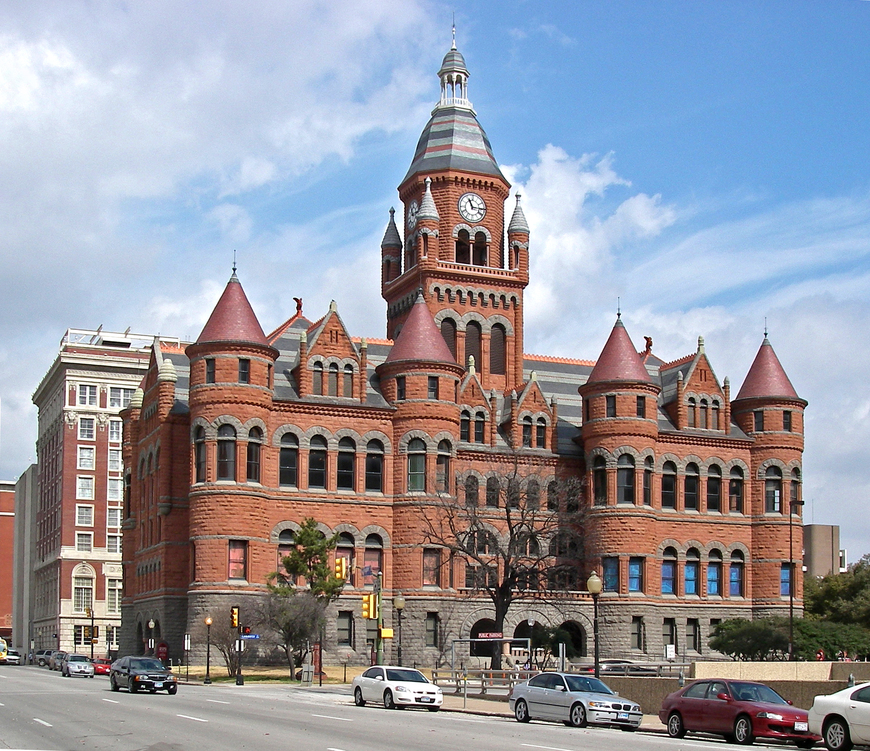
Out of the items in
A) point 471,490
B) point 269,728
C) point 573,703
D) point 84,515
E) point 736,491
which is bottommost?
point 573,703

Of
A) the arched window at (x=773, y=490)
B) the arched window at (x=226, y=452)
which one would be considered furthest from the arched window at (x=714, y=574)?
the arched window at (x=226, y=452)

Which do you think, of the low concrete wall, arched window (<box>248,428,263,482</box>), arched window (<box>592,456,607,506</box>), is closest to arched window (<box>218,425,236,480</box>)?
arched window (<box>248,428,263,482</box>)

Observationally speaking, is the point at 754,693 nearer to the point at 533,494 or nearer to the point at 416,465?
the point at 533,494

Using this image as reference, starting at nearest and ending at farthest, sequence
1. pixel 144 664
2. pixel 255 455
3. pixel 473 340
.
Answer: pixel 144 664 → pixel 255 455 → pixel 473 340

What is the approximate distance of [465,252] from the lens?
87.4 meters

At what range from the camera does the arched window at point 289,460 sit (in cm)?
7281

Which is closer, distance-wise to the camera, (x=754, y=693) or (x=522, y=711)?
(x=754, y=693)

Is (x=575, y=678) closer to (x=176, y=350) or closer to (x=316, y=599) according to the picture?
(x=316, y=599)

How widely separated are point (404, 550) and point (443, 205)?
23.9 meters

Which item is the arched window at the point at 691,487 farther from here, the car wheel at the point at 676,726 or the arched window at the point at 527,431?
the car wheel at the point at 676,726

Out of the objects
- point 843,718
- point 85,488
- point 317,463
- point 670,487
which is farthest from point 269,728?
point 85,488

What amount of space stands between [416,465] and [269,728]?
45.1m

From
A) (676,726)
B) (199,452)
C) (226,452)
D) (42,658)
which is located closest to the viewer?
(676,726)

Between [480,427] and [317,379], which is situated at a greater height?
[317,379]
